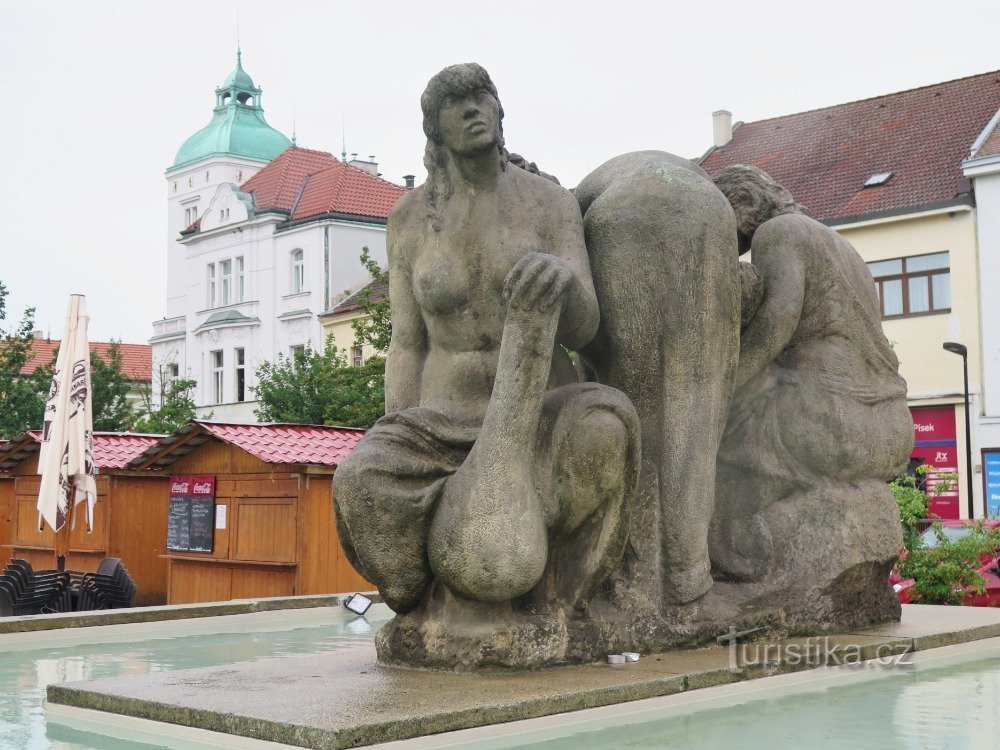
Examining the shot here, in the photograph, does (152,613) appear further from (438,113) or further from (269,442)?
(269,442)

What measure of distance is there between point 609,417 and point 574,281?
0.56 metres

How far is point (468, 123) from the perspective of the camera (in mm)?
5516

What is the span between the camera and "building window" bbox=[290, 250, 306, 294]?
43.9 m

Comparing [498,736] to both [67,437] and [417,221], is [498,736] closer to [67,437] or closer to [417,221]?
[417,221]

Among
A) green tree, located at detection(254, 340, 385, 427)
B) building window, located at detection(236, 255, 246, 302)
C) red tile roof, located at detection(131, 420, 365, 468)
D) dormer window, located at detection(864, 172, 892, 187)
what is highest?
building window, located at detection(236, 255, 246, 302)

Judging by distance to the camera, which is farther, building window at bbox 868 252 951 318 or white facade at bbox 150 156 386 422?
white facade at bbox 150 156 386 422

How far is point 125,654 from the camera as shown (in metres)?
6.95

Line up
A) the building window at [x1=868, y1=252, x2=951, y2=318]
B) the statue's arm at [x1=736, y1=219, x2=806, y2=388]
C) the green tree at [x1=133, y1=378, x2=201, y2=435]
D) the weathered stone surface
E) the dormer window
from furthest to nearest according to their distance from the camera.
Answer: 1. the green tree at [x1=133, y1=378, x2=201, y2=435]
2. the dormer window
3. the building window at [x1=868, y1=252, x2=951, y2=318]
4. the statue's arm at [x1=736, y1=219, x2=806, y2=388]
5. the weathered stone surface

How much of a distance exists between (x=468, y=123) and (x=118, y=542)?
38.5 ft

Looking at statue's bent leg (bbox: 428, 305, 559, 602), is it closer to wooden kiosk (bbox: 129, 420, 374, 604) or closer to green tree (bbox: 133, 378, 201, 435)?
wooden kiosk (bbox: 129, 420, 374, 604)

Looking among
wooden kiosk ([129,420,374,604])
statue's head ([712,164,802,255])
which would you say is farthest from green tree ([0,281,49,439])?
statue's head ([712,164,802,255])

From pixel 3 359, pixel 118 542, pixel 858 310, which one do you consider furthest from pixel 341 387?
pixel 858 310

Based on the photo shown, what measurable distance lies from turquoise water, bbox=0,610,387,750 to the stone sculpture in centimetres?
134

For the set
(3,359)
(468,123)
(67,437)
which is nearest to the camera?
(468,123)
